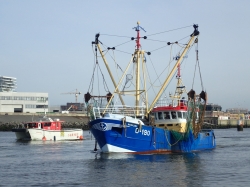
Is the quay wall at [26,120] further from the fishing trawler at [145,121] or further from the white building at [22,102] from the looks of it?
the fishing trawler at [145,121]

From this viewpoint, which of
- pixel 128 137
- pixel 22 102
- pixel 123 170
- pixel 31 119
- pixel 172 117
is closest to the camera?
pixel 123 170

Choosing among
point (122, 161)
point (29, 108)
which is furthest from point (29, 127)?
point (29, 108)

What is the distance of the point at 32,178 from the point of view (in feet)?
93.8

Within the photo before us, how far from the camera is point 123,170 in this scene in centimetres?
3159

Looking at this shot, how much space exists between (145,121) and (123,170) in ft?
44.9

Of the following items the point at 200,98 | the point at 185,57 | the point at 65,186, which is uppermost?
the point at 185,57

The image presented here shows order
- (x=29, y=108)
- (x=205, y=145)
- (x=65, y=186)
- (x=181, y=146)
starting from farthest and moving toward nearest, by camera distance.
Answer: (x=29, y=108), (x=205, y=145), (x=181, y=146), (x=65, y=186)

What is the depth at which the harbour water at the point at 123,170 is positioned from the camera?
27397 millimetres

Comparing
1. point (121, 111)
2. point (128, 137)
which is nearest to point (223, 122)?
point (121, 111)

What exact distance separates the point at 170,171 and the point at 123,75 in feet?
50.8

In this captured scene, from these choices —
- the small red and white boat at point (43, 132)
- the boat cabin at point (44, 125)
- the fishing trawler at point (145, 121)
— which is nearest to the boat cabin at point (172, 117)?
the fishing trawler at point (145, 121)

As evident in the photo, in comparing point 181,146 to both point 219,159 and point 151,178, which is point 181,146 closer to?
point 219,159

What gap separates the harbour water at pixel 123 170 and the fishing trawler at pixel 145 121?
123 centimetres

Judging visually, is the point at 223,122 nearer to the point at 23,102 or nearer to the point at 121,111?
the point at 23,102
